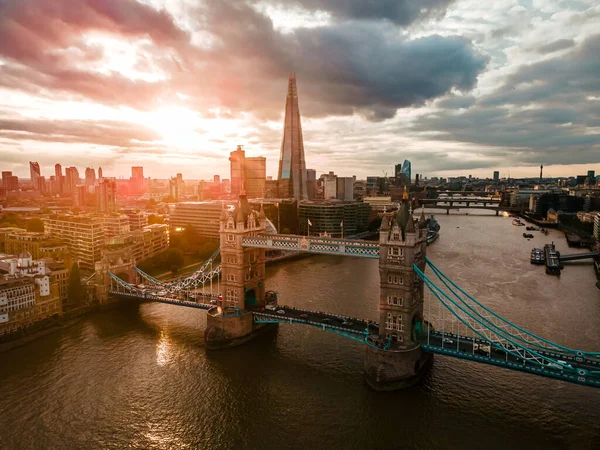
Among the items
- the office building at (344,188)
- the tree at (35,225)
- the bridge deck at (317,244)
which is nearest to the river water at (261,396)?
the bridge deck at (317,244)

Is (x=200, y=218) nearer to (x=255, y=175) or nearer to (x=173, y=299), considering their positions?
(x=173, y=299)

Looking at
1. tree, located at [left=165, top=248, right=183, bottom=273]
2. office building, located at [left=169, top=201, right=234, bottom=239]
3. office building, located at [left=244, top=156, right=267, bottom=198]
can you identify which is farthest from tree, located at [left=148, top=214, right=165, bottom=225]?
tree, located at [left=165, top=248, right=183, bottom=273]

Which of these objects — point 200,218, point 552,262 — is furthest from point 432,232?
point 200,218

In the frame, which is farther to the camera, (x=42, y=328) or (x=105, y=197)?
(x=105, y=197)

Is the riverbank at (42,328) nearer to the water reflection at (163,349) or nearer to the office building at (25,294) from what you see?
the office building at (25,294)

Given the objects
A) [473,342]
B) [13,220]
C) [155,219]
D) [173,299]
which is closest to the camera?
[473,342]

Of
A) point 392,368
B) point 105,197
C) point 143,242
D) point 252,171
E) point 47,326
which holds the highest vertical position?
point 252,171

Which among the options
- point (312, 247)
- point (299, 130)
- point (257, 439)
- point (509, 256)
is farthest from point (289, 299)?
point (299, 130)
